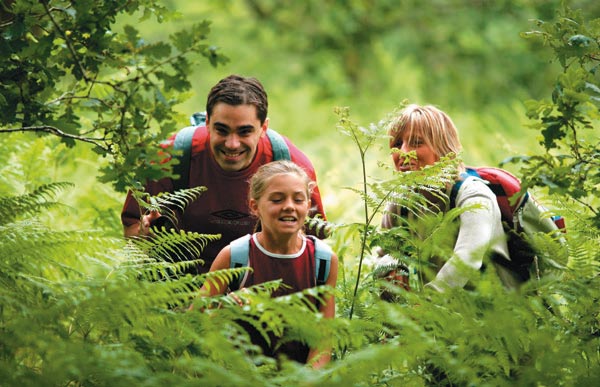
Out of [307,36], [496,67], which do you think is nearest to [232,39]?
[307,36]

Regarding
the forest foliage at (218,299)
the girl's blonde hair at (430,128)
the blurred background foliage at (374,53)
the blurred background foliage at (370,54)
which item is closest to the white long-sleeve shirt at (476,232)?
the forest foliage at (218,299)

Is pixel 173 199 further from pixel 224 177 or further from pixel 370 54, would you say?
pixel 370 54

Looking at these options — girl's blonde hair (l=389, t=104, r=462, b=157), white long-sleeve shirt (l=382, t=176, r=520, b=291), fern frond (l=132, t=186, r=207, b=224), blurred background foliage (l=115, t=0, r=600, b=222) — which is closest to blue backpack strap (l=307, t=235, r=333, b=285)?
white long-sleeve shirt (l=382, t=176, r=520, b=291)

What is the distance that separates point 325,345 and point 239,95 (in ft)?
6.62

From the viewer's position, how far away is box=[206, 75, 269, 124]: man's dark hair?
472 cm

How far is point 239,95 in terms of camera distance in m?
4.73

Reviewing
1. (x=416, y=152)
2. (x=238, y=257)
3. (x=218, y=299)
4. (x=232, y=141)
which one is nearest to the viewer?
(x=218, y=299)

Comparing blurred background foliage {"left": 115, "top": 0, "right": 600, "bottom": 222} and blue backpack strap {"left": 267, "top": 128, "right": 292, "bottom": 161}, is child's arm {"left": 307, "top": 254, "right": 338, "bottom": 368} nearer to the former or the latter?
blue backpack strap {"left": 267, "top": 128, "right": 292, "bottom": 161}

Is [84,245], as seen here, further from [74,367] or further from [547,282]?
[547,282]

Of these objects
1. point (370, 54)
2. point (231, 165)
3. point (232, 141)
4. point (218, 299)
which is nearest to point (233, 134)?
point (232, 141)

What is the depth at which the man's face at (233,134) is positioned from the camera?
470cm

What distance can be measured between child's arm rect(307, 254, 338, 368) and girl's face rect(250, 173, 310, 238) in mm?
258

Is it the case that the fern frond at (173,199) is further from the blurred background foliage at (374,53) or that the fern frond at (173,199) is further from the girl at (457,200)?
the blurred background foliage at (374,53)

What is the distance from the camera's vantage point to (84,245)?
10.8 ft
